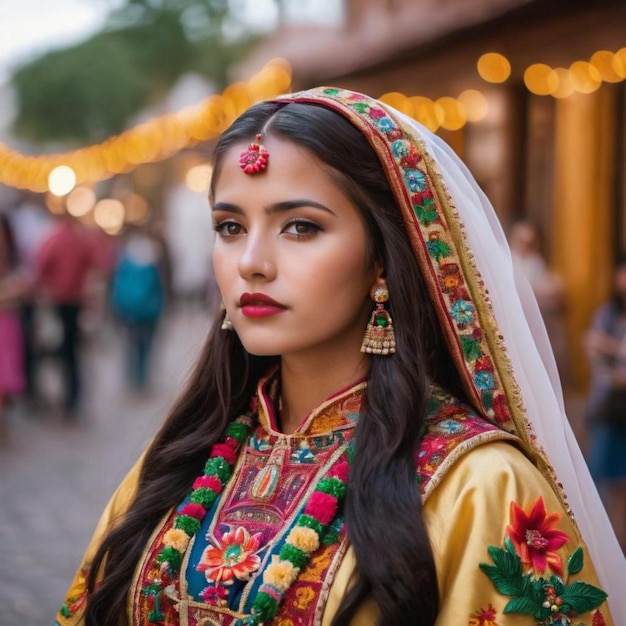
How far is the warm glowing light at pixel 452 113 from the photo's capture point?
9.91 m

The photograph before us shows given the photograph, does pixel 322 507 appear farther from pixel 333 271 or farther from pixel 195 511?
pixel 333 271

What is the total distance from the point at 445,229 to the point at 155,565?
92 cm

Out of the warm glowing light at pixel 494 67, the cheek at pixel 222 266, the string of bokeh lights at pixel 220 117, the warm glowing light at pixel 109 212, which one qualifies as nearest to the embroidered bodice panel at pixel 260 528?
the cheek at pixel 222 266

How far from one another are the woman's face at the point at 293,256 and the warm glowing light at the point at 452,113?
26.5ft

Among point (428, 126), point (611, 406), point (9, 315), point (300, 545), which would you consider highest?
point (428, 126)

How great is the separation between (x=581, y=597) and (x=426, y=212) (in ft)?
2.59

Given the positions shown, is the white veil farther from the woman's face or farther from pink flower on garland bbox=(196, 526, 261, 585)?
pink flower on garland bbox=(196, 526, 261, 585)

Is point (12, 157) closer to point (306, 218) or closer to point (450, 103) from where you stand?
point (450, 103)

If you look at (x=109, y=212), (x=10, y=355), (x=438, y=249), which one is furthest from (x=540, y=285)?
(x=109, y=212)

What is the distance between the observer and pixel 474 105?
33.7 ft

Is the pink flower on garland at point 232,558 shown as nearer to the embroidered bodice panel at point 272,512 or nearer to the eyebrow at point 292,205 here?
the embroidered bodice panel at point 272,512

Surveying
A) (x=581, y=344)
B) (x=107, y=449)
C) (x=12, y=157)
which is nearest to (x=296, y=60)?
(x=581, y=344)

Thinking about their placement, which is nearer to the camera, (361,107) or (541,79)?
(361,107)

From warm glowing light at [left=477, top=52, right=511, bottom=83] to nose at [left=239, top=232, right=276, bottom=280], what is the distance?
688 centimetres
